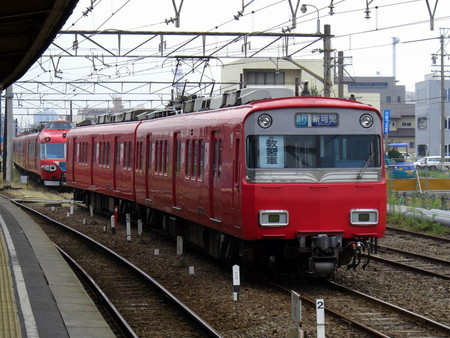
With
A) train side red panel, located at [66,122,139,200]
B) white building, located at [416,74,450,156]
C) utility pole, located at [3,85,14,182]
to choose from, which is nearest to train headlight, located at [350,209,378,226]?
train side red panel, located at [66,122,139,200]

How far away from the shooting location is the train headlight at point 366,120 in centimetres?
1220

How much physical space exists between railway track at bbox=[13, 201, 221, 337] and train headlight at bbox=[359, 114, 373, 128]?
3659mm

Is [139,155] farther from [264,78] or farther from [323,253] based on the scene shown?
[264,78]

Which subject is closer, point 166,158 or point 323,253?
point 323,253

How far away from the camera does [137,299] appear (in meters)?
11.9

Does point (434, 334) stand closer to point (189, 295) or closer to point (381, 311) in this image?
point (381, 311)

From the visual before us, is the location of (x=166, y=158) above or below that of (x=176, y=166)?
above

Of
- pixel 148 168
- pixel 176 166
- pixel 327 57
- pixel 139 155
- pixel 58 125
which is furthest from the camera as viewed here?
pixel 58 125

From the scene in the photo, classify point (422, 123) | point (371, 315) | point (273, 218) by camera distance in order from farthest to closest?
1. point (422, 123)
2. point (273, 218)
3. point (371, 315)

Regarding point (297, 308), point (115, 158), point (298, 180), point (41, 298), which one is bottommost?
point (41, 298)

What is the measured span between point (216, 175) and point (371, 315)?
413cm

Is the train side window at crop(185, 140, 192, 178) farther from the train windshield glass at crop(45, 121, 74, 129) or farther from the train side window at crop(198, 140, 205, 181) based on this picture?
the train windshield glass at crop(45, 121, 74, 129)

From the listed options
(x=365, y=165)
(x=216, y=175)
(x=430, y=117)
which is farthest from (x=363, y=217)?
(x=430, y=117)

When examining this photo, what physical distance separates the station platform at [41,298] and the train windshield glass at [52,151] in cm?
2162
